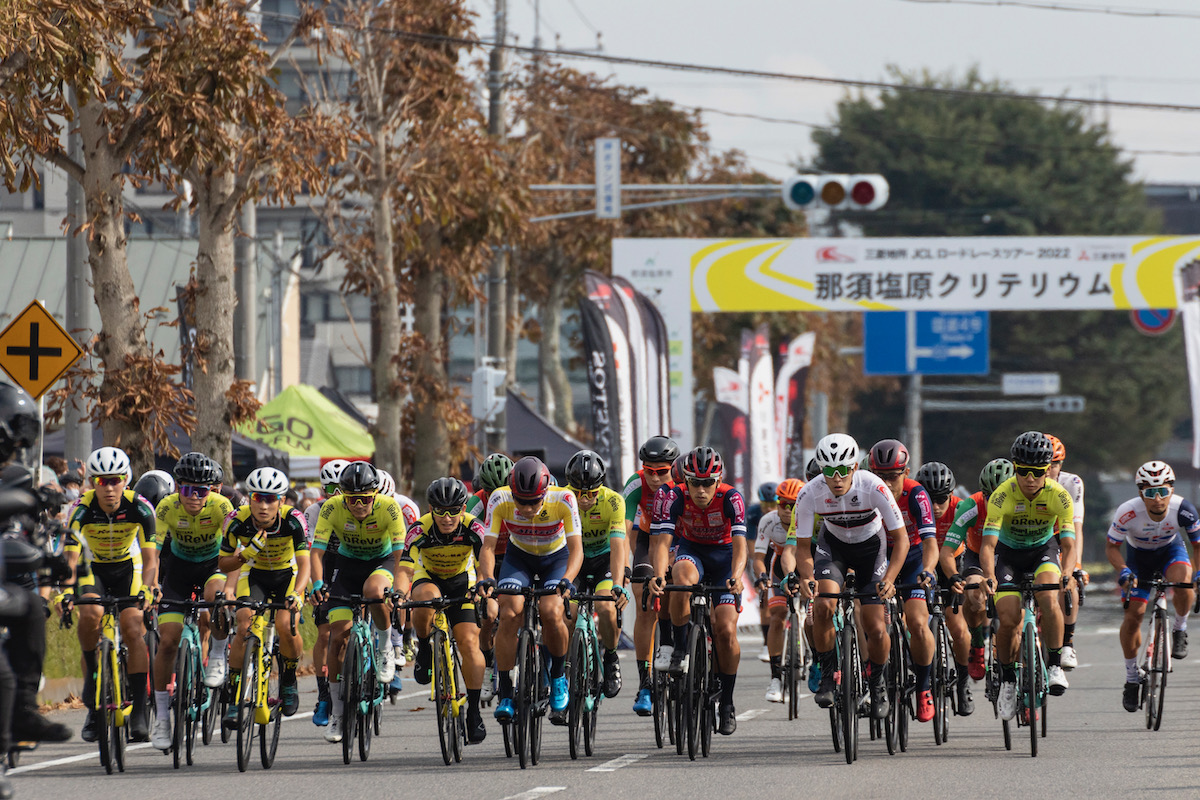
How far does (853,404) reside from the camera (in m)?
65.0

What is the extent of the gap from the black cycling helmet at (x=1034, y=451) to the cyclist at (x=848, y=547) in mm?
934

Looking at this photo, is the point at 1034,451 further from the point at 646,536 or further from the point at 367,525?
the point at 367,525

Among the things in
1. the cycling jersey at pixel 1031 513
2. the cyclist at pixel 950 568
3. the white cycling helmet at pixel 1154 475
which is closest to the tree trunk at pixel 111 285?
the cyclist at pixel 950 568

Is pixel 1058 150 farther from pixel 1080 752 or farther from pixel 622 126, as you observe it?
pixel 1080 752

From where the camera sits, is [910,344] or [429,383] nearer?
[429,383]

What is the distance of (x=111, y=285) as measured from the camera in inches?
690

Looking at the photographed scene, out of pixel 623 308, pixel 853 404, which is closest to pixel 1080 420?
pixel 853 404

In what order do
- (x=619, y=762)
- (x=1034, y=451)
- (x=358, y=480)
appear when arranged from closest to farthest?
(x=619, y=762)
(x=358, y=480)
(x=1034, y=451)

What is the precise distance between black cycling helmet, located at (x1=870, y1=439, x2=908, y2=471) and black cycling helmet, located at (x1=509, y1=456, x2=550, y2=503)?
2436 millimetres

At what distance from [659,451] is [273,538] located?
277 cm

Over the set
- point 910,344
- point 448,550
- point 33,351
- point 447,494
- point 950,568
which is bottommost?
point 950,568

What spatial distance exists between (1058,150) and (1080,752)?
53.3m

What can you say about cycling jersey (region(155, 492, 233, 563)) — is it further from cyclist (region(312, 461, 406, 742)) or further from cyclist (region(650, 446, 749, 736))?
cyclist (region(650, 446, 749, 736))

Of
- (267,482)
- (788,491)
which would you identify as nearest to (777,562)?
(788,491)
